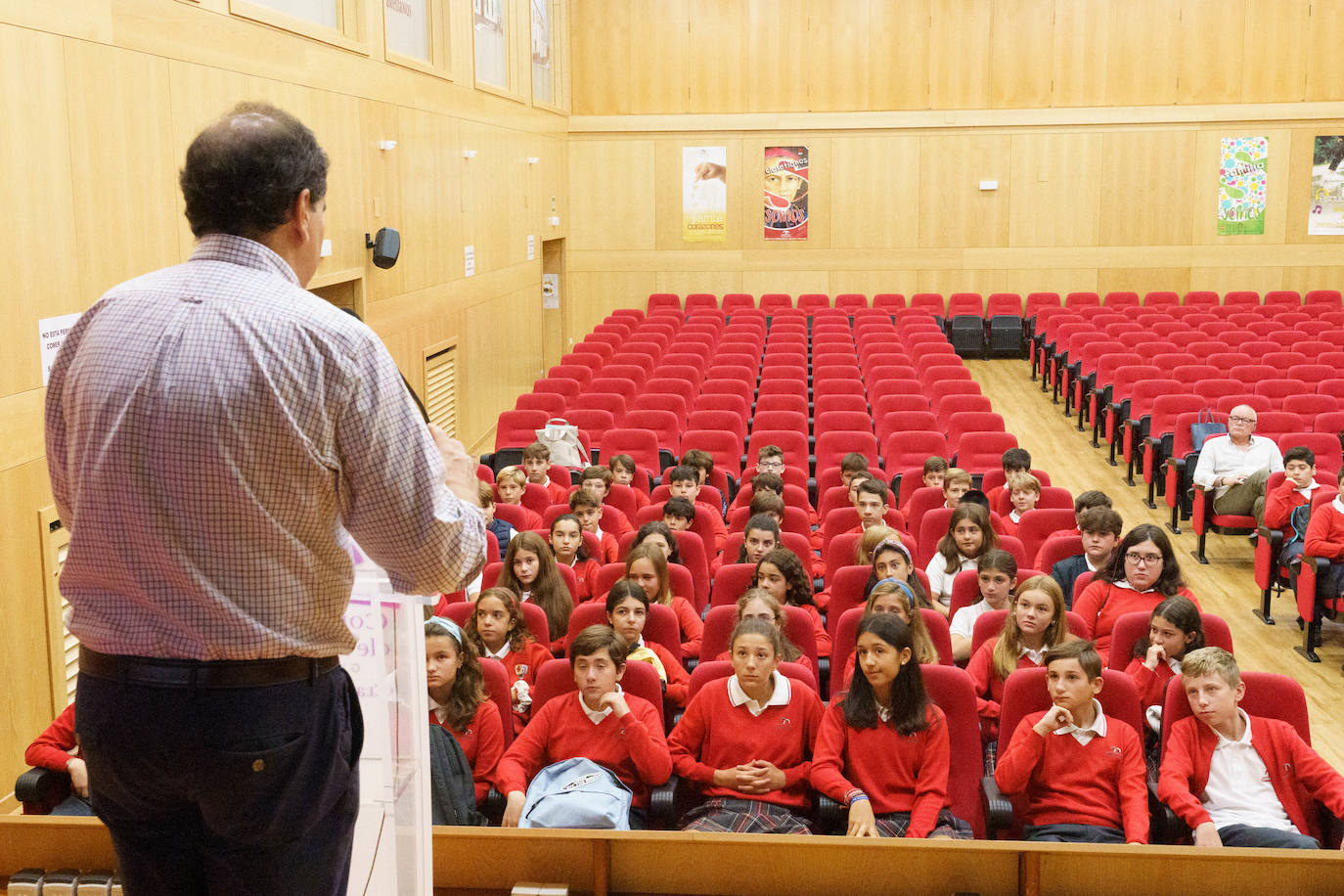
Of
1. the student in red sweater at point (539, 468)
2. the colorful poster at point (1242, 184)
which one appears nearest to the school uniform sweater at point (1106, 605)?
the student in red sweater at point (539, 468)

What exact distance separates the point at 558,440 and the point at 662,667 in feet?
13.9

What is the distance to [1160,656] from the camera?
4.59 m

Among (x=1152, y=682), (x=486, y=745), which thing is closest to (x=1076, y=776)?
(x=1152, y=682)

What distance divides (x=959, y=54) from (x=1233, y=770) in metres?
16.2

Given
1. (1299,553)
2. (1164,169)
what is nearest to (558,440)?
(1299,553)

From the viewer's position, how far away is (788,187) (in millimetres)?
18438

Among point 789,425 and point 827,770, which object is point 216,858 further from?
point 789,425

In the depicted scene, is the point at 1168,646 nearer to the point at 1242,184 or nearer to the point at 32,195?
the point at 32,195

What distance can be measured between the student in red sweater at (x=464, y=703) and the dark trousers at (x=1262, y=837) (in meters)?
2.36

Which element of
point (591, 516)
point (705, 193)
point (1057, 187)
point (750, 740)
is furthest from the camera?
point (705, 193)

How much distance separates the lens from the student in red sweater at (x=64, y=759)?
3947 millimetres

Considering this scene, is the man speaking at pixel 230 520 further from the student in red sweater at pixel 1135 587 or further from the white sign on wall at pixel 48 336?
the student in red sweater at pixel 1135 587

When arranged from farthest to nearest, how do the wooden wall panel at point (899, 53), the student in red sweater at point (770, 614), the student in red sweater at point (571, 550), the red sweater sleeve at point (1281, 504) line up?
the wooden wall panel at point (899, 53) < the red sweater sleeve at point (1281, 504) < the student in red sweater at point (571, 550) < the student in red sweater at point (770, 614)

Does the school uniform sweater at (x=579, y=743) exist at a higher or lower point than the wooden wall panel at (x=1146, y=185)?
lower
